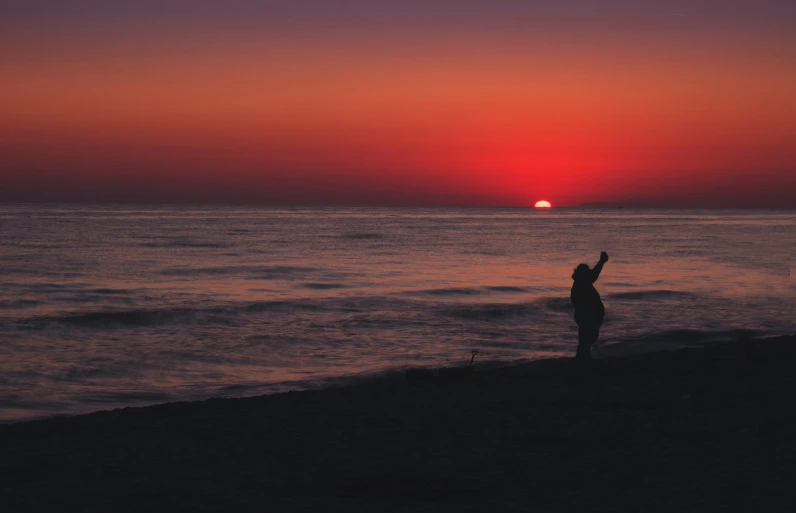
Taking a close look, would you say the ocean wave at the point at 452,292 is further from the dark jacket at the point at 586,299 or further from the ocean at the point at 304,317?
the dark jacket at the point at 586,299

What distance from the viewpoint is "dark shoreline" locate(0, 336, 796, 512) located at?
21.1 feet

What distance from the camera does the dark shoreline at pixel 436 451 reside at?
645 cm

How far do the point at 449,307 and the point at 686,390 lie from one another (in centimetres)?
1545

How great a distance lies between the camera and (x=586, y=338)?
40.6 feet

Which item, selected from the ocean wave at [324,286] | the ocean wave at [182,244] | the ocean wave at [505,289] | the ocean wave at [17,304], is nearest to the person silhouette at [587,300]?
the ocean wave at [17,304]

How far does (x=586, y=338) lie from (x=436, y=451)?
5.20m

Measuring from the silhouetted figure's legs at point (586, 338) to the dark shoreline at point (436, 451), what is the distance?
3.38 feet

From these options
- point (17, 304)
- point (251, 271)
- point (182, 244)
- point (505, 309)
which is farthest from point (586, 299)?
point (182, 244)

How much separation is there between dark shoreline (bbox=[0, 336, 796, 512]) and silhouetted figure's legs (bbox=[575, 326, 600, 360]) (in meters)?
1.03

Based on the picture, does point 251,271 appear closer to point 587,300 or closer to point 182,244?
point 182,244

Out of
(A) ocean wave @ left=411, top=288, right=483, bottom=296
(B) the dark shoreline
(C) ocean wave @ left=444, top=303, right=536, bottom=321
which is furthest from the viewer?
(A) ocean wave @ left=411, top=288, right=483, bottom=296

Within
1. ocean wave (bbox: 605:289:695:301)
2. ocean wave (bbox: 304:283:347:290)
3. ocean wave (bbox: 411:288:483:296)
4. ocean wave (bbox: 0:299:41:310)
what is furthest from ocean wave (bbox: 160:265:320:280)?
ocean wave (bbox: 605:289:695:301)

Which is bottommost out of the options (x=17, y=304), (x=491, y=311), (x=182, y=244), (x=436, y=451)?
(x=491, y=311)

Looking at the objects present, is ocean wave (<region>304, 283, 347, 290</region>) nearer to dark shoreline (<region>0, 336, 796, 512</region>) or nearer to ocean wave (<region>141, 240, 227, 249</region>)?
dark shoreline (<region>0, 336, 796, 512</region>)
